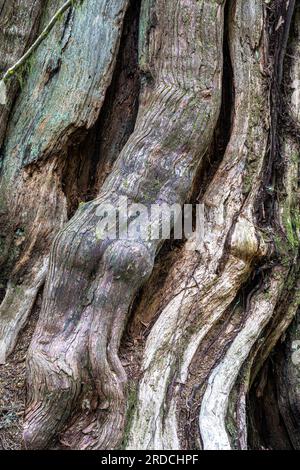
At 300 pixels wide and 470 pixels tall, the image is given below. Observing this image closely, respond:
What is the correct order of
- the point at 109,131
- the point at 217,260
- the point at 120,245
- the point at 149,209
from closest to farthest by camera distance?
the point at 120,245 < the point at 149,209 < the point at 217,260 < the point at 109,131

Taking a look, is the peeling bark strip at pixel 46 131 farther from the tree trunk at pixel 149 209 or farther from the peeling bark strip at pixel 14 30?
the peeling bark strip at pixel 14 30

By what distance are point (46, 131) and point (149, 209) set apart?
34.5 inches

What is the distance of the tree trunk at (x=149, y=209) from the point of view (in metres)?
2.62

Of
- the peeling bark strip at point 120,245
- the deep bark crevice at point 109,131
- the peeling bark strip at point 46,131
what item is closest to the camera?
the peeling bark strip at point 120,245

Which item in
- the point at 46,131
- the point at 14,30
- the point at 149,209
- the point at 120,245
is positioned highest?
the point at 14,30

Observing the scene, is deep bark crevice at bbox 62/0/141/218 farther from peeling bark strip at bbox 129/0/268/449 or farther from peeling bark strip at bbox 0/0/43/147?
peeling bark strip at bbox 129/0/268/449

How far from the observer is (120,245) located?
275cm

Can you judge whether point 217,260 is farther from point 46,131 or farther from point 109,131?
point 46,131

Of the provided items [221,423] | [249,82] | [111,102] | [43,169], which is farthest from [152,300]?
[249,82]

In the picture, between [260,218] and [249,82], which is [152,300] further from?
[249,82]

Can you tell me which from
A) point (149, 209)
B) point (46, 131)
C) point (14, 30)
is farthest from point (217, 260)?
point (14, 30)

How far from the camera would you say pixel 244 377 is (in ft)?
9.78

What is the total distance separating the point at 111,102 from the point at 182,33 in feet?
2.16

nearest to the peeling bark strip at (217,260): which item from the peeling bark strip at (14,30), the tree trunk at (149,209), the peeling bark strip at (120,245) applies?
the tree trunk at (149,209)
